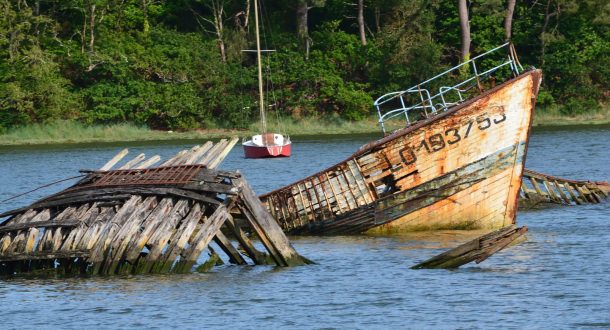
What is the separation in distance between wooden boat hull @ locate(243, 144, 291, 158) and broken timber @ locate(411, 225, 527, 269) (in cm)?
3423

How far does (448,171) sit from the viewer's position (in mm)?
23359

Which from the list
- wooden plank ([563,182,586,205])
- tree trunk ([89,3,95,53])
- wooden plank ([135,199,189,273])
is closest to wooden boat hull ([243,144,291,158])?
tree trunk ([89,3,95,53])

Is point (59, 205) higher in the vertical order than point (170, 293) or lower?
higher

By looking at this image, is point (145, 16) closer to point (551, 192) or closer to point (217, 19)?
point (217, 19)

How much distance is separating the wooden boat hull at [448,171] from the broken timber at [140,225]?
4.37 meters

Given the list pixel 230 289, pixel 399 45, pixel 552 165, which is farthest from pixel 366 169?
pixel 399 45

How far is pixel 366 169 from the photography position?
2367 cm

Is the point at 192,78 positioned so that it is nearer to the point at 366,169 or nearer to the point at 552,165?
the point at 552,165

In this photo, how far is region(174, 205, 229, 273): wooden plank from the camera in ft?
59.2

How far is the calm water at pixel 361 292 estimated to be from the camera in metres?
15.9

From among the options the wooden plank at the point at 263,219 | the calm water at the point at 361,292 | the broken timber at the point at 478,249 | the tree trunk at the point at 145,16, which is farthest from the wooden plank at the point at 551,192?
the tree trunk at the point at 145,16

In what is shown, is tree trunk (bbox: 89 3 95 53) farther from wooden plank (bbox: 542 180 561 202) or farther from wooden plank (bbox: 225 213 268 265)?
wooden plank (bbox: 225 213 268 265)

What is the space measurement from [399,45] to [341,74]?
4.95m

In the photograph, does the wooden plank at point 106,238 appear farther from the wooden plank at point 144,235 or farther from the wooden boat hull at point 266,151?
the wooden boat hull at point 266,151
